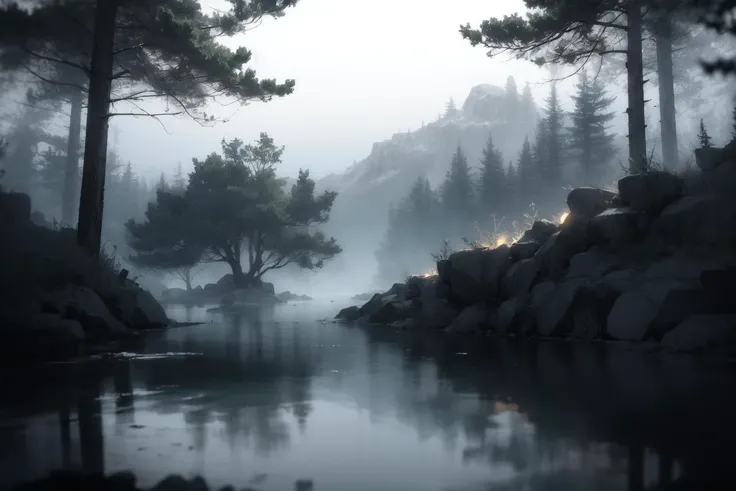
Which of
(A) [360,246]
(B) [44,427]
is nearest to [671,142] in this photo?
(B) [44,427]

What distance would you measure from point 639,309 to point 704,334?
170 cm

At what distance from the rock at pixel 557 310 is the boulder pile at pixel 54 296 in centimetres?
855

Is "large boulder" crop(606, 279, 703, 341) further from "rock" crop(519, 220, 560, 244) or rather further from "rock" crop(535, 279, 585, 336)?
"rock" crop(519, 220, 560, 244)

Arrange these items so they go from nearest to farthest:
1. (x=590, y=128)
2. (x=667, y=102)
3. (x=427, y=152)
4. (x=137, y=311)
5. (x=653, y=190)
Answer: (x=653, y=190) → (x=137, y=311) → (x=667, y=102) → (x=590, y=128) → (x=427, y=152)

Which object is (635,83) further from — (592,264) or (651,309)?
(651,309)

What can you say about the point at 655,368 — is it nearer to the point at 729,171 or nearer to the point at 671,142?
the point at 729,171

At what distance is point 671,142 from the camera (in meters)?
24.7

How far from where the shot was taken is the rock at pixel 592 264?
11664 mm

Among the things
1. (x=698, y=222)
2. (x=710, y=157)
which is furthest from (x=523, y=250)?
(x=710, y=157)

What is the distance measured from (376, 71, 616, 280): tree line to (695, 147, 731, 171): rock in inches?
1009

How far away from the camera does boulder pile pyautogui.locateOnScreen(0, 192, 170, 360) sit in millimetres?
8375

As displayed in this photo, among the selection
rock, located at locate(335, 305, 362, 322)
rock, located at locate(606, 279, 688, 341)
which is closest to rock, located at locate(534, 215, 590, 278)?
rock, located at locate(606, 279, 688, 341)

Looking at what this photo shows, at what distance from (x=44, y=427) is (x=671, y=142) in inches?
1025

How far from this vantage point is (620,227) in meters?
11.9
